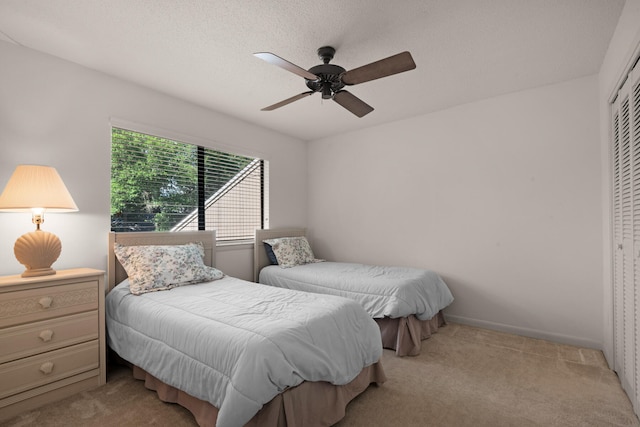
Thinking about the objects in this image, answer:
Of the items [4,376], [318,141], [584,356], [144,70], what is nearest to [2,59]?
[144,70]

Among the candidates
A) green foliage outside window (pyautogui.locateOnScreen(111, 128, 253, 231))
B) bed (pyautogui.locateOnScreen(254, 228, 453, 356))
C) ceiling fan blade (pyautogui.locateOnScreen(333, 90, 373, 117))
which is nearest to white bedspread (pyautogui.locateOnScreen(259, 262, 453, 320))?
bed (pyautogui.locateOnScreen(254, 228, 453, 356))

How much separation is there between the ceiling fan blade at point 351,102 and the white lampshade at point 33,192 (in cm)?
203

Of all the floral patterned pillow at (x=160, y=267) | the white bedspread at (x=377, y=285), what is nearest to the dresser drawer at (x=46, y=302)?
the floral patterned pillow at (x=160, y=267)

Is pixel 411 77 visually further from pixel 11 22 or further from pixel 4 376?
pixel 4 376

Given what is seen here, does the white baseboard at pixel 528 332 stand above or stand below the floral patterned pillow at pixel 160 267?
below

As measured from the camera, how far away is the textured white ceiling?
6.23 feet

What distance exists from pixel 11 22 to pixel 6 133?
0.73m

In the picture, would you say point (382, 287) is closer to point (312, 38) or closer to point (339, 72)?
point (339, 72)

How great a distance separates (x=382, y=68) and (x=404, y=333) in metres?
2.13

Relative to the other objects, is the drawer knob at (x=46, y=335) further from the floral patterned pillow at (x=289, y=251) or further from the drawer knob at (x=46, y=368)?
the floral patterned pillow at (x=289, y=251)

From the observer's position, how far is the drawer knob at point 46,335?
1.99 meters

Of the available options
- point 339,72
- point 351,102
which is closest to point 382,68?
point 339,72

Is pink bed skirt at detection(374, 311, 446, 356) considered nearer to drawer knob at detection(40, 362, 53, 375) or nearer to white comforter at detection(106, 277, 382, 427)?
white comforter at detection(106, 277, 382, 427)

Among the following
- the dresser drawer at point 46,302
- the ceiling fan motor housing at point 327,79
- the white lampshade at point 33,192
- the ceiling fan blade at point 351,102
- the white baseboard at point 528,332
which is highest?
the ceiling fan motor housing at point 327,79
